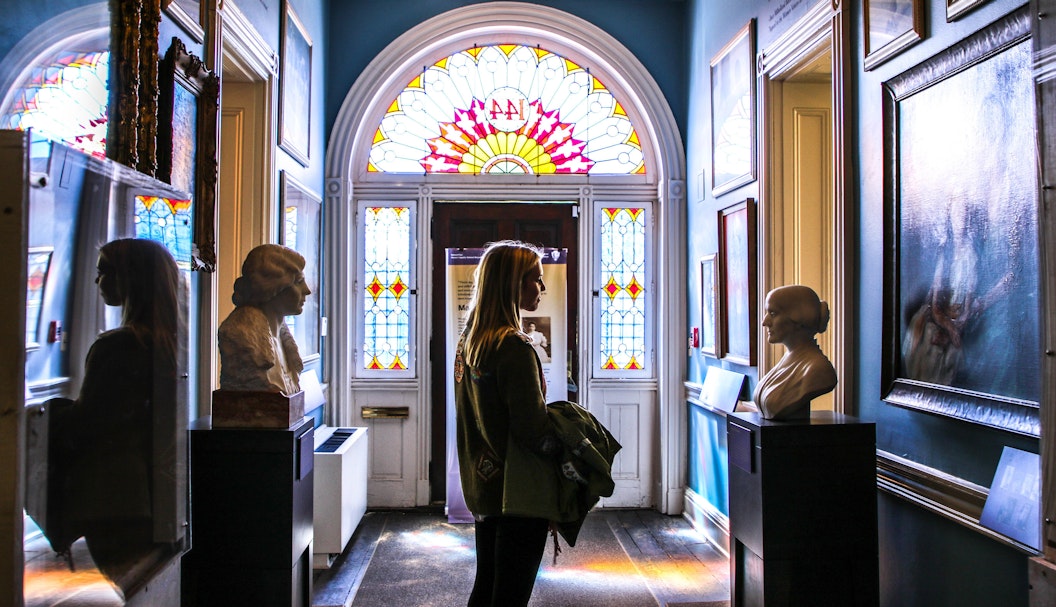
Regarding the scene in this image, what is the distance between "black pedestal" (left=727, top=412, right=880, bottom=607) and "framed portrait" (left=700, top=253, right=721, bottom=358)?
2.05 meters

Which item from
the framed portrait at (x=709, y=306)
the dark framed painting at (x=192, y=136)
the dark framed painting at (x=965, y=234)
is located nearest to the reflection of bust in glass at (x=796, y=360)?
the dark framed painting at (x=965, y=234)

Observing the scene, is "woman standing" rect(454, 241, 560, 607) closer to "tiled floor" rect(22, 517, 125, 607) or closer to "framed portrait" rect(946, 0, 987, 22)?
"tiled floor" rect(22, 517, 125, 607)

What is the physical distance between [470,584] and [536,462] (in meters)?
2.04

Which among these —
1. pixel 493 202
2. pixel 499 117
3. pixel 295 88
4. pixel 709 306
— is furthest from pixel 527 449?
pixel 499 117

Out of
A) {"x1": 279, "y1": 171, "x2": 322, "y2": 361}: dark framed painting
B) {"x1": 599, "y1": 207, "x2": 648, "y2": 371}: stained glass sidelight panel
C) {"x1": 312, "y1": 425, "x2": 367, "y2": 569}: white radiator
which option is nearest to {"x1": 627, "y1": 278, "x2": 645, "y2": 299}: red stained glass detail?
{"x1": 599, "y1": 207, "x2": 648, "y2": 371}: stained glass sidelight panel

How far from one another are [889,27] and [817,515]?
1791 mm

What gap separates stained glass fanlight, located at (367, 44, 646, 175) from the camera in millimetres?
5535

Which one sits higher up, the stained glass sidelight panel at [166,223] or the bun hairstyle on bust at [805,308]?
the stained glass sidelight panel at [166,223]

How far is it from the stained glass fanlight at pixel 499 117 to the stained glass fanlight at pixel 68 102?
338cm

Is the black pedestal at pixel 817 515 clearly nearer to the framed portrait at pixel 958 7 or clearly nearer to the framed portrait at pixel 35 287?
the framed portrait at pixel 958 7

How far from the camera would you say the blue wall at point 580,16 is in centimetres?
536

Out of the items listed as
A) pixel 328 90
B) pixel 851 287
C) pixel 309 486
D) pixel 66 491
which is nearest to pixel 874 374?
pixel 851 287

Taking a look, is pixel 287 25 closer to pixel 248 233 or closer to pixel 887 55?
pixel 248 233

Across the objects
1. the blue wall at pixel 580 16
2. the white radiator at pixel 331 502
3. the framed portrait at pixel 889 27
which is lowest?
the white radiator at pixel 331 502
